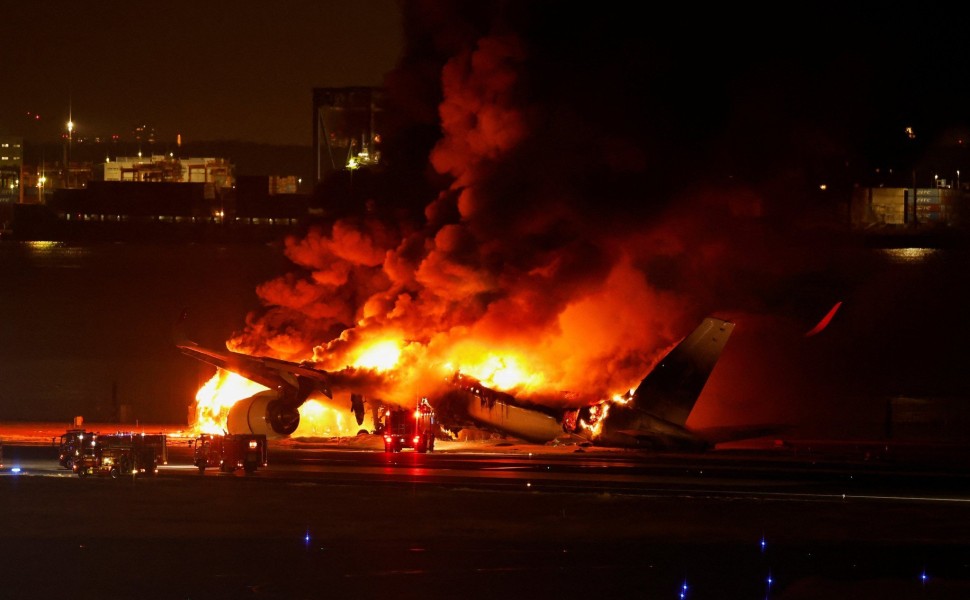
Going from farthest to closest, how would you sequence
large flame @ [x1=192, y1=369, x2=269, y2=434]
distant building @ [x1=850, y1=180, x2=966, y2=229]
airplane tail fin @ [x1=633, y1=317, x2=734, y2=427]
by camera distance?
distant building @ [x1=850, y1=180, x2=966, y2=229] < large flame @ [x1=192, y1=369, x2=269, y2=434] < airplane tail fin @ [x1=633, y1=317, x2=734, y2=427]

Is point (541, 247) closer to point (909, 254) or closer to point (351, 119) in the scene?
point (351, 119)

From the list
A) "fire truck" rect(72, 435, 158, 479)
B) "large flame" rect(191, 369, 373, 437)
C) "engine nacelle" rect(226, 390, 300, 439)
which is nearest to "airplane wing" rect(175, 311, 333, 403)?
"engine nacelle" rect(226, 390, 300, 439)

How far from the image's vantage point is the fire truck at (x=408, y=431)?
4894 cm

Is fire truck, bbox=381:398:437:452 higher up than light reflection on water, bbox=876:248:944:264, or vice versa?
light reflection on water, bbox=876:248:944:264

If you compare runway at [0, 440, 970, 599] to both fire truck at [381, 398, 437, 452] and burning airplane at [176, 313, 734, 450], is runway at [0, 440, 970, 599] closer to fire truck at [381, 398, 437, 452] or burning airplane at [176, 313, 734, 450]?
burning airplane at [176, 313, 734, 450]

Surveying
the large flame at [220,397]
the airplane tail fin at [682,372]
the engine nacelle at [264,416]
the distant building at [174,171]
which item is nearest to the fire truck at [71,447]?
Result: the engine nacelle at [264,416]

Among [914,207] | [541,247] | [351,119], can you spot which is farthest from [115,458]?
[914,207]

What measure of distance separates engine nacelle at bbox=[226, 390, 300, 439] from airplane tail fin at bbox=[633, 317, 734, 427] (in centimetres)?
1434

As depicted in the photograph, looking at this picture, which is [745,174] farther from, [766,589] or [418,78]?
[766,589]

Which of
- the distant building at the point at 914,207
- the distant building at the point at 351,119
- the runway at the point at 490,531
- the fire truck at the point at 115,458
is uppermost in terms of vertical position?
the distant building at the point at 351,119

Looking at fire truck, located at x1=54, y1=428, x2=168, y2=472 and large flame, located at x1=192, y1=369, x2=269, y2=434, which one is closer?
fire truck, located at x1=54, y1=428, x2=168, y2=472

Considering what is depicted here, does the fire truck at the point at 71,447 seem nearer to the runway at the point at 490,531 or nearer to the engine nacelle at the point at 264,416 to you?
the runway at the point at 490,531

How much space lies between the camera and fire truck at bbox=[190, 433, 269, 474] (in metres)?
41.8

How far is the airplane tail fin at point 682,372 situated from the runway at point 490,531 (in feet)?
13.3
